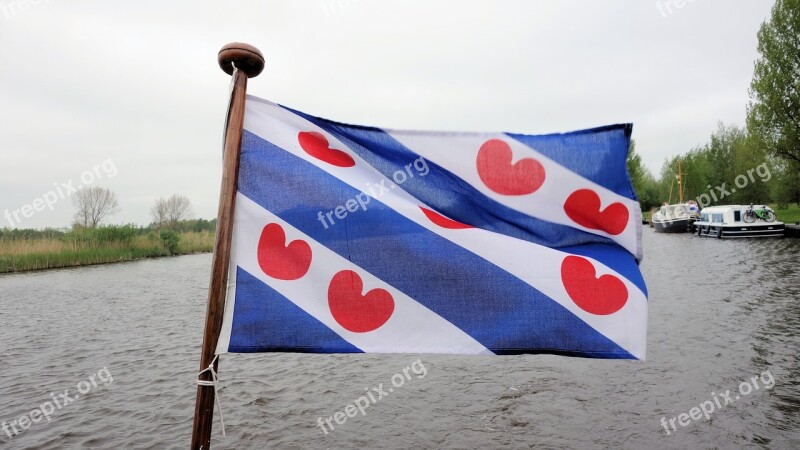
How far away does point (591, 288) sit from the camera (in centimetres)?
284

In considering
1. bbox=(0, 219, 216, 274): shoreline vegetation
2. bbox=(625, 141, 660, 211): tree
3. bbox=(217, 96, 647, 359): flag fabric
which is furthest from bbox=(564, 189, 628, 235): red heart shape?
bbox=(625, 141, 660, 211): tree

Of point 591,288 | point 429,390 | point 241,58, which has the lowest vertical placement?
point 429,390

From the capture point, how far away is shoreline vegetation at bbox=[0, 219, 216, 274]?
88.2 ft

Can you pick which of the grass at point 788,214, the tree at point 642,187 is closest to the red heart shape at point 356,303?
the grass at point 788,214

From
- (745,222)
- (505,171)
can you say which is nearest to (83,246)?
(505,171)

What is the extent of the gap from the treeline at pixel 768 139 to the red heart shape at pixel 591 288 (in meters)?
40.3

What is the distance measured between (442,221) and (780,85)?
42163 millimetres

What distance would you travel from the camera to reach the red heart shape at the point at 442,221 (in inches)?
117

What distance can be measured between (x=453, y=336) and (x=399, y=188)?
96 cm

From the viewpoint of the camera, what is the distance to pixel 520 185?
2930 millimetres

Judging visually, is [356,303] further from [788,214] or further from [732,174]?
[732,174]

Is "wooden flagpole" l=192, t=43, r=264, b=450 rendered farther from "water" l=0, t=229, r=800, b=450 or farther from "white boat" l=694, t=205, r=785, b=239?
"white boat" l=694, t=205, r=785, b=239

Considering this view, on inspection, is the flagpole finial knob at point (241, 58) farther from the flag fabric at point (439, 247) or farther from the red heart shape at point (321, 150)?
the red heart shape at point (321, 150)

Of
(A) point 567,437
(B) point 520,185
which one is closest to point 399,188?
(B) point 520,185
